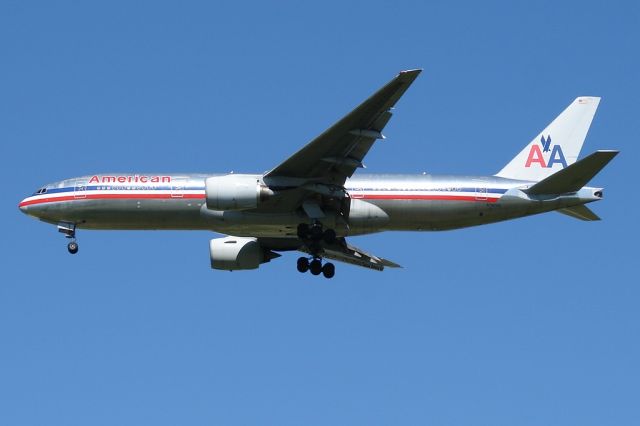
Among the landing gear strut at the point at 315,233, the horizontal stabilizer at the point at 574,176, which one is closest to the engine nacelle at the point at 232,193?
the landing gear strut at the point at 315,233

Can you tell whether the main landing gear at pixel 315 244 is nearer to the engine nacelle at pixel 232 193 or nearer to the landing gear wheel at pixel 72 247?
the engine nacelle at pixel 232 193

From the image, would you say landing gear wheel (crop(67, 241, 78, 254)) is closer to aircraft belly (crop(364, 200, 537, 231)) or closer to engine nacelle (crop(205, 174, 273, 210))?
engine nacelle (crop(205, 174, 273, 210))

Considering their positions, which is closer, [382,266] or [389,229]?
[389,229]

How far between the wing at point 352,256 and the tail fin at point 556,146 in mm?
7300

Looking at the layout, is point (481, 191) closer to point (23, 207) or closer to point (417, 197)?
point (417, 197)

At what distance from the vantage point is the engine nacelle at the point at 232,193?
177ft

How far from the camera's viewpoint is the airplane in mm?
54312

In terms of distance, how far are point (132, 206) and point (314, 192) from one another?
8.28 metres

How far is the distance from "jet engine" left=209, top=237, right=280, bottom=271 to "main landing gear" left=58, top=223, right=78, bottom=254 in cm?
650

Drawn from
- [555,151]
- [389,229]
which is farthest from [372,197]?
[555,151]

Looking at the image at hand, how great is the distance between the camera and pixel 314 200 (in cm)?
5584

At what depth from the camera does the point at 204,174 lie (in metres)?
58.0

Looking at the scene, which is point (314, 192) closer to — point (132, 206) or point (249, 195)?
point (249, 195)

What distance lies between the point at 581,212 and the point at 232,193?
15511 mm
